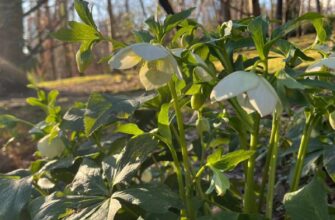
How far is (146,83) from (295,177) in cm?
27

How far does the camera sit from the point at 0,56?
11.8ft

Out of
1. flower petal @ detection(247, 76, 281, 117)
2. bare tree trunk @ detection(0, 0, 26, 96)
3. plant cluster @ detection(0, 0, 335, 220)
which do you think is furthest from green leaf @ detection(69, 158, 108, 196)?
bare tree trunk @ detection(0, 0, 26, 96)

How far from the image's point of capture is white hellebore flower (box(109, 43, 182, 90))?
1.69 feet

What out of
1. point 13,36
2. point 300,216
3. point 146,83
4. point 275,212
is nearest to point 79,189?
point 146,83

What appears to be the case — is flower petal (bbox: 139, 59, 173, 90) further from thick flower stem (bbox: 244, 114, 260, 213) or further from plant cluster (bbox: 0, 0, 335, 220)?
thick flower stem (bbox: 244, 114, 260, 213)

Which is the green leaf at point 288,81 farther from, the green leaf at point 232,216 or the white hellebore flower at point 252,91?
the green leaf at point 232,216

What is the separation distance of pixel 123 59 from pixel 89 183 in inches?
7.7

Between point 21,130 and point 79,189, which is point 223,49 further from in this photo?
point 21,130

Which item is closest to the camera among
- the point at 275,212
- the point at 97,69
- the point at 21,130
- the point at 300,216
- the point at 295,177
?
the point at 300,216

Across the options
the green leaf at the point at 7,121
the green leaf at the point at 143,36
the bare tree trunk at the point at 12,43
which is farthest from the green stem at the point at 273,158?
the bare tree trunk at the point at 12,43

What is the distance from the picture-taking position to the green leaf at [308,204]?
1.87 feet

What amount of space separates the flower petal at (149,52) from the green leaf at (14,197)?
301 millimetres

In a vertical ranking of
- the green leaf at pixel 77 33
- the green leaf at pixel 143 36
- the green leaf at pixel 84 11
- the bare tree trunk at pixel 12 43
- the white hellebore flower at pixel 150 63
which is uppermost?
the green leaf at pixel 84 11

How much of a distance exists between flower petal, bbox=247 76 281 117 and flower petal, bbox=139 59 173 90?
4.3 inches
